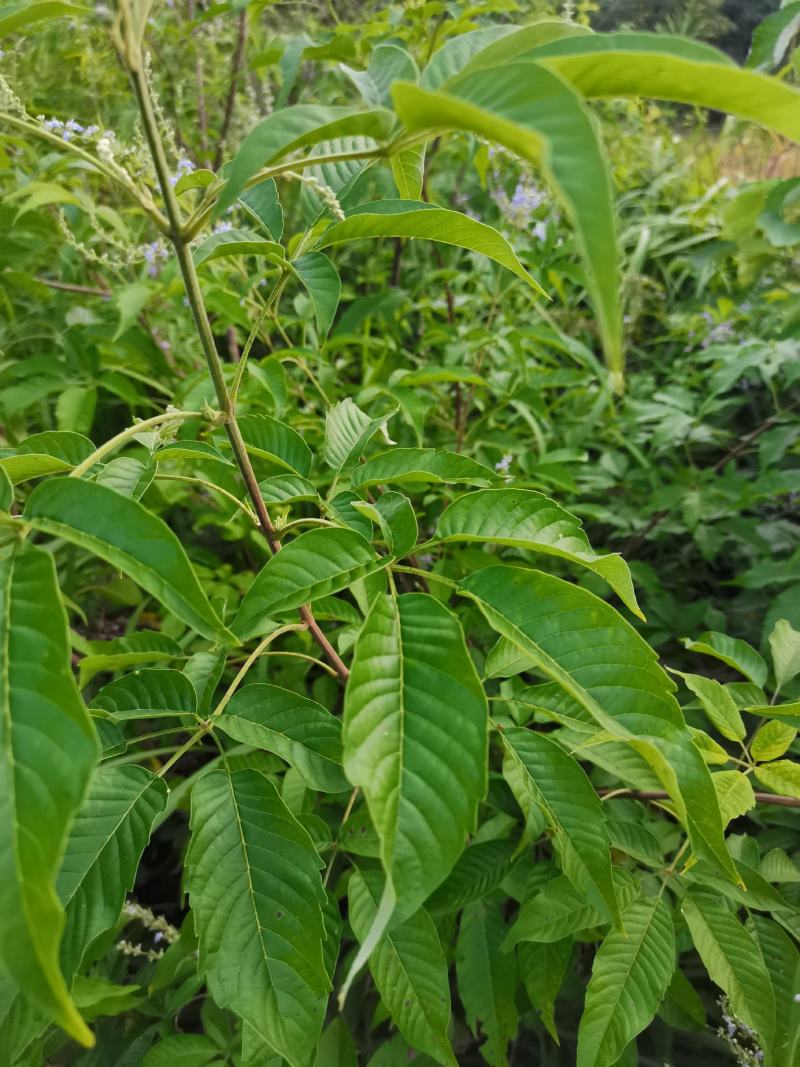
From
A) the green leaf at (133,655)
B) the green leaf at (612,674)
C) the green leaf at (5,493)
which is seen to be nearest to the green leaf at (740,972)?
the green leaf at (612,674)

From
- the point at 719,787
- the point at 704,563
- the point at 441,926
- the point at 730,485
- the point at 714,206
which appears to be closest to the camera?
the point at 719,787

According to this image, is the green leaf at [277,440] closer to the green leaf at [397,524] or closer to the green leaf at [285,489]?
the green leaf at [285,489]

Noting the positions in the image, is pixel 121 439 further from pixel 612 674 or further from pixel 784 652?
pixel 784 652

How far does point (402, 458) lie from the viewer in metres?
0.61

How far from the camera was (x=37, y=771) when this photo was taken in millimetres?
312

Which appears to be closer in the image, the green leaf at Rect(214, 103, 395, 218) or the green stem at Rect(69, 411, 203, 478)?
the green leaf at Rect(214, 103, 395, 218)

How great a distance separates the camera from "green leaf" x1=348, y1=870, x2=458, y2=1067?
607 mm

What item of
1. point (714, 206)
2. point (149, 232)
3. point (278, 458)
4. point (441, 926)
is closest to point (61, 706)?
point (278, 458)

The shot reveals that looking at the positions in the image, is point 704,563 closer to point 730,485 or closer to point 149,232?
point 730,485

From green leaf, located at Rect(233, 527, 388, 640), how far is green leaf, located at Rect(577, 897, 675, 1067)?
45 centimetres

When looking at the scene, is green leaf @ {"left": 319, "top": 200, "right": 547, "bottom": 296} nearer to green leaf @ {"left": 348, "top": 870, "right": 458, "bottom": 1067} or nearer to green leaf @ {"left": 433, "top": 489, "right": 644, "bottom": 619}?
green leaf @ {"left": 433, "top": 489, "right": 644, "bottom": 619}

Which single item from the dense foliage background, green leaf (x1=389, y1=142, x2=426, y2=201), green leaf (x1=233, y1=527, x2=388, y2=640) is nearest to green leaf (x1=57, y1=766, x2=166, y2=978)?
the dense foliage background

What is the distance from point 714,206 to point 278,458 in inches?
108

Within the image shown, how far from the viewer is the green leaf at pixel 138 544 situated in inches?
15.0
